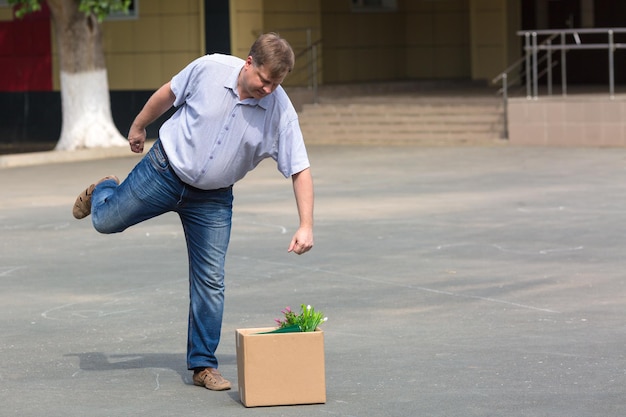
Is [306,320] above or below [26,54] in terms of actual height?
below

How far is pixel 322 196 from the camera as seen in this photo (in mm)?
16141

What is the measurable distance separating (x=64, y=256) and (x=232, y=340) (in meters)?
3.98

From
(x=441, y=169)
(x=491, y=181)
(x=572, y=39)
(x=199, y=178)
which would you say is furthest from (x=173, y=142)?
(x=572, y=39)

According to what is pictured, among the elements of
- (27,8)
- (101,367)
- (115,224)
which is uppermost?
(27,8)

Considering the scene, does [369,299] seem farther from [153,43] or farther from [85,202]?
[153,43]

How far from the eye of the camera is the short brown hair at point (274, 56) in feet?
20.5

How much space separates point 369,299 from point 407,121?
50.0 feet

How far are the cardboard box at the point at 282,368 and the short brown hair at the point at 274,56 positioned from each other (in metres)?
1.20

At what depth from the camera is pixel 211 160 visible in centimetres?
660

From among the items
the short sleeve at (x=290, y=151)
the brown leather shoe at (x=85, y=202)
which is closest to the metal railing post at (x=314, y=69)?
the brown leather shoe at (x=85, y=202)

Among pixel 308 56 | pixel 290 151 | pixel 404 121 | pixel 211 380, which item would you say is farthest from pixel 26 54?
pixel 290 151

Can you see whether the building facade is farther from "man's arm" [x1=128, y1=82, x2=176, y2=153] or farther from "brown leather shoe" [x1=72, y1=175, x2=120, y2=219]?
"man's arm" [x1=128, y1=82, x2=176, y2=153]

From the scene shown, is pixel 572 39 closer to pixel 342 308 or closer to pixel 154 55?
pixel 154 55

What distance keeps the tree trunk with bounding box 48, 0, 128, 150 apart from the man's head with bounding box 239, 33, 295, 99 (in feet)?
57.9
